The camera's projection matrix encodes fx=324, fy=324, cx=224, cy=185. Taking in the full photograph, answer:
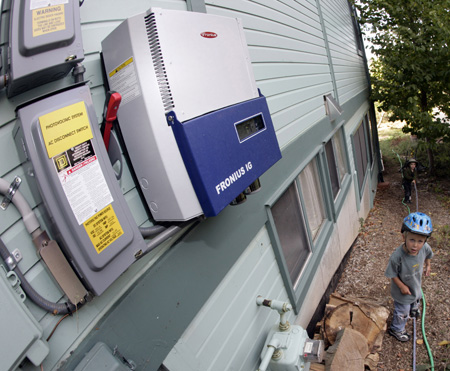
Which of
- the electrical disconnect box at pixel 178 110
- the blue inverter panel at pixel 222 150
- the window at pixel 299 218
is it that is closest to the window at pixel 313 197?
the window at pixel 299 218

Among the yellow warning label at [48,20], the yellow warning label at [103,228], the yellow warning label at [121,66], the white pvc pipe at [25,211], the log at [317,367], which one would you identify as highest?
the yellow warning label at [48,20]

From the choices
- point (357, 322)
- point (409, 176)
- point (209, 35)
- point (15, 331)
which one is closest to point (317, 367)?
point (357, 322)

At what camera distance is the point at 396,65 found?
29.2 ft

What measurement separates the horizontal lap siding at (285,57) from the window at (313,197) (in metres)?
0.57

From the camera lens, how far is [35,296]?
1.09 m

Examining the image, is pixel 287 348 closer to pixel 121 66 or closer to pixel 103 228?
pixel 103 228

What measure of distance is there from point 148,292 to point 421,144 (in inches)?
402

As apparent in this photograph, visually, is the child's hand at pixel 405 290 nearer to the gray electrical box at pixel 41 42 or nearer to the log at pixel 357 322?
the log at pixel 357 322

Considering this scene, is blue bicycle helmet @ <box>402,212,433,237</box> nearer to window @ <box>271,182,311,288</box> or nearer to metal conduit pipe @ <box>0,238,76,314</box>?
window @ <box>271,182,311,288</box>

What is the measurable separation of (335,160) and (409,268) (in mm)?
2304

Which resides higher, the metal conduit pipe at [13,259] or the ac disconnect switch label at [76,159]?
the ac disconnect switch label at [76,159]

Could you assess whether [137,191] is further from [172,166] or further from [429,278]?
[429,278]

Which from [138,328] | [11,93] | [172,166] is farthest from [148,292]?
[11,93]

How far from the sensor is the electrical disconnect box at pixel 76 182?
1.05 m
